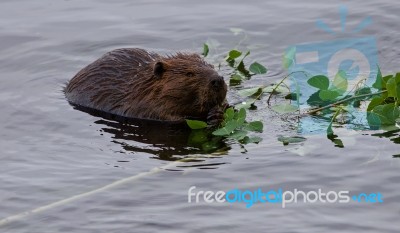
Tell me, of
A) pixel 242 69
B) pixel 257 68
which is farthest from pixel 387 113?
pixel 242 69

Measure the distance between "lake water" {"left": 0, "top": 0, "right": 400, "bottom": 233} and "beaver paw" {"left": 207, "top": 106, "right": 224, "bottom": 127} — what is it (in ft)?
1.04

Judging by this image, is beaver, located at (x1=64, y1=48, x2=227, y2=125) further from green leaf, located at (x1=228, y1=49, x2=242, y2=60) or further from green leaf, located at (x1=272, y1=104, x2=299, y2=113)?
green leaf, located at (x1=228, y1=49, x2=242, y2=60)

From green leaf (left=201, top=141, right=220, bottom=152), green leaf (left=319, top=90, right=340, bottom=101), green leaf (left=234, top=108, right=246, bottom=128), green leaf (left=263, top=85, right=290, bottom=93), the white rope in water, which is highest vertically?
green leaf (left=263, top=85, right=290, bottom=93)

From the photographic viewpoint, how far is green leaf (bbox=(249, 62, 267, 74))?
8219 mm

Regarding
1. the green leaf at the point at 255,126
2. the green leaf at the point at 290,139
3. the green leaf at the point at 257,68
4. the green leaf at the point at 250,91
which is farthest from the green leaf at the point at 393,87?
the green leaf at the point at 257,68

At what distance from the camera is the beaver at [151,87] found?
7.64 m

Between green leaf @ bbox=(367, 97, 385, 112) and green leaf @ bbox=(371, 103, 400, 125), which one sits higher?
green leaf @ bbox=(367, 97, 385, 112)

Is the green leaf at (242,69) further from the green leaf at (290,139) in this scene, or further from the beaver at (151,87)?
the green leaf at (290,139)

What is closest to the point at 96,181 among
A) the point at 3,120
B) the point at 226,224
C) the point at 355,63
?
the point at 226,224

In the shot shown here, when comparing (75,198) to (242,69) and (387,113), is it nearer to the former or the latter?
(387,113)

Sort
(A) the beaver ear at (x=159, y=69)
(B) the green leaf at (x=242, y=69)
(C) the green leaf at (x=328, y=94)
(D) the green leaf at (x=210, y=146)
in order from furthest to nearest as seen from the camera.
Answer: (B) the green leaf at (x=242, y=69) < (A) the beaver ear at (x=159, y=69) < (C) the green leaf at (x=328, y=94) < (D) the green leaf at (x=210, y=146)

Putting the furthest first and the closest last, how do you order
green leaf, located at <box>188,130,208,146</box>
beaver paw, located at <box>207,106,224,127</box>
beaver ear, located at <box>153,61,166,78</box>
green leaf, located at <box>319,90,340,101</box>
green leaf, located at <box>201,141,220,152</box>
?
beaver ear, located at <box>153,61,166,78</box> < beaver paw, located at <box>207,106,224,127</box> < green leaf, located at <box>188,130,208,146</box> < green leaf, located at <box>319,90,340,101</box> < green leaf, located at <box>201,141,220,152</box>

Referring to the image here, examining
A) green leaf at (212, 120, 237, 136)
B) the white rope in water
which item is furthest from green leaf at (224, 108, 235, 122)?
the white rope in water

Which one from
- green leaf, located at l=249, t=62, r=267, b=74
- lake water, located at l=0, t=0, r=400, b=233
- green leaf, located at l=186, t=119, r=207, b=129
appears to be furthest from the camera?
green leaf, located at l=249, t=62, r=267, b=74
